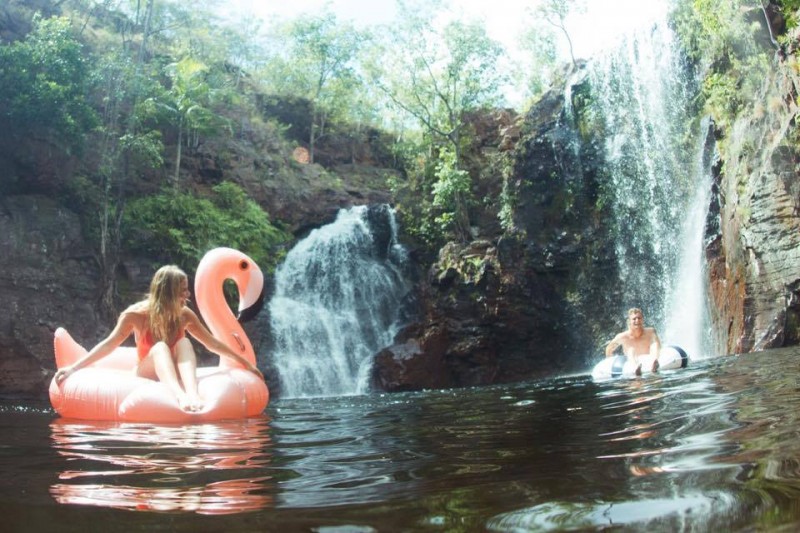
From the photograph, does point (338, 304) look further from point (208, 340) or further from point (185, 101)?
point (208, 340)

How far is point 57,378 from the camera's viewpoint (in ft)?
20.1

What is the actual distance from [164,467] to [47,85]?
50.4 ft

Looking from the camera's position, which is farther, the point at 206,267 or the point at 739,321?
the point at 739,321

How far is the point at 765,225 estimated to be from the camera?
40.5 ft

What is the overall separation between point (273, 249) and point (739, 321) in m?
12.5

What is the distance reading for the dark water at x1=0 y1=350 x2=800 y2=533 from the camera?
1842mm

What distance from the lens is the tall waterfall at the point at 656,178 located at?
15781 millimetres

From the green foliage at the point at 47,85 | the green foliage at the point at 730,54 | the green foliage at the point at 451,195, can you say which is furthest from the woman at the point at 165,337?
the green foliage at the point at 451,195

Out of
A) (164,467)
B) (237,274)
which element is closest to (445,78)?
(237,274)

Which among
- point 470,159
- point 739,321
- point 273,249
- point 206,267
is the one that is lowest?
point 739,321

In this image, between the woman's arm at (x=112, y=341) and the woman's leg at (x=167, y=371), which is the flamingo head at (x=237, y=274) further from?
the woman's leg at (x=167, y=371)

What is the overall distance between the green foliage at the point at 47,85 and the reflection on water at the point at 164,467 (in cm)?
1293

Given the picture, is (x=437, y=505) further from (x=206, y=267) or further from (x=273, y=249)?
(x=273, y=249)

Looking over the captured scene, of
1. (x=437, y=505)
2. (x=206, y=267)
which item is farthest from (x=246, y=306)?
(x=437, y=505)
